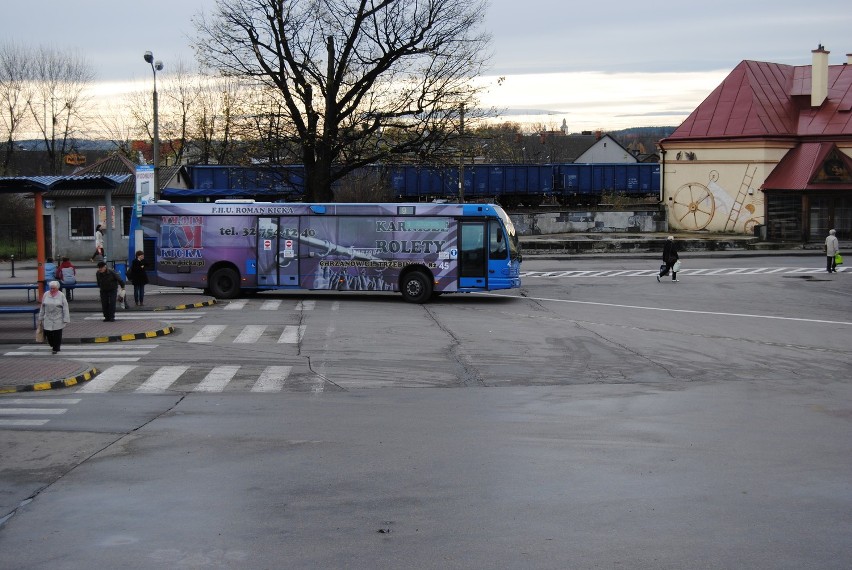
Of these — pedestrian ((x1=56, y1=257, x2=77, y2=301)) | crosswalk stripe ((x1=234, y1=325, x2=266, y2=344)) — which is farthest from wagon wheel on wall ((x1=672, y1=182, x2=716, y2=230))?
pedestrian ((x1=56, y1=257, x2=77, y2=301))

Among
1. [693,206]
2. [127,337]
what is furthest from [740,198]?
[127,337]

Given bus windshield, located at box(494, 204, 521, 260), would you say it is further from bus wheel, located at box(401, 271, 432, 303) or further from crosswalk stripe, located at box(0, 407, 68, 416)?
crosswalk stripe, located at box(0, 407, 68, 416)

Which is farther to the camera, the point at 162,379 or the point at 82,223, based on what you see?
the point at 82,223

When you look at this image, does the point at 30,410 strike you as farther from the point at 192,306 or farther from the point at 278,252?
the point at 278,252

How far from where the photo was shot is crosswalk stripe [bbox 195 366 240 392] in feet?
51.0

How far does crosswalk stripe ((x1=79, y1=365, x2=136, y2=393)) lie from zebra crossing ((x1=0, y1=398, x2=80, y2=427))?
90 cm

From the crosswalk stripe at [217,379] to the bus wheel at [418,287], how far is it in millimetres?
11447

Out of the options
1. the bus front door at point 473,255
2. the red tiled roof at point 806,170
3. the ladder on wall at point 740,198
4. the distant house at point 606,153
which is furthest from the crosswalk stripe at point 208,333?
the distant house at point 606,153

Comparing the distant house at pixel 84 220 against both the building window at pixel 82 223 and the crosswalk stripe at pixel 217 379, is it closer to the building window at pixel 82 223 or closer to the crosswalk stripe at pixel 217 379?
the building window at pixel 82 223

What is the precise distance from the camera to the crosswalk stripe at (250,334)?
20922 mm

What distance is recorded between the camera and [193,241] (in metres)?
29.7

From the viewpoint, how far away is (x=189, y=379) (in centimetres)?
1636

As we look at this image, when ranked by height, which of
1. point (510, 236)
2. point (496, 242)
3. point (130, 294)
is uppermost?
point (510, 236)

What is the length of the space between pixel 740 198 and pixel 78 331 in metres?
38.8
